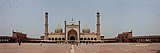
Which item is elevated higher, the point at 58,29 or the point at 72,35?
the point at 58,29

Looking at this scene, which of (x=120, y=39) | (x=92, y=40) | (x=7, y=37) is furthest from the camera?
(x=120, y=39)

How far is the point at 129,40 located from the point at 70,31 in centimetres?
1792

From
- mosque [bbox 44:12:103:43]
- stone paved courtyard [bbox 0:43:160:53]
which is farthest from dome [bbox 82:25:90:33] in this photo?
stone paved courtyard [bbox 0:43:160:53]

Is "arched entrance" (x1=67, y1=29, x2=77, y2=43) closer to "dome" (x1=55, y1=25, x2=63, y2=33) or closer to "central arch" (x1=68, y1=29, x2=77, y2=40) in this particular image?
"central arch" (x1=68, y1=29, x2=77, y2=40)

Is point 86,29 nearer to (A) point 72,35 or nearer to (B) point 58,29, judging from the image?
(A) point 72,35

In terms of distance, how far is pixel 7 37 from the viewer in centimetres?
7312

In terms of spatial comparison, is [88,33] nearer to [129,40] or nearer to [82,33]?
[82,33]

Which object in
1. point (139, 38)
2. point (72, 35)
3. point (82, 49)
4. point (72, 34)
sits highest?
point (72, 34)

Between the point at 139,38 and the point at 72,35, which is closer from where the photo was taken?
the point at 139,38

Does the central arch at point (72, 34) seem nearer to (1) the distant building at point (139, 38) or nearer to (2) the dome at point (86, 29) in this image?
(2) the dome at point (86, 29)

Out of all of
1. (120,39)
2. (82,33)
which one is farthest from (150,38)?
(82,33)

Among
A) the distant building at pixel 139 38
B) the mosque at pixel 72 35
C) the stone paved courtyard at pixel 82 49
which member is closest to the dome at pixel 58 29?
the mosque at pixel 72 35

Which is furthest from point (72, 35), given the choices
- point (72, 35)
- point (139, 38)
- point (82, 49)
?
point (82, 49)

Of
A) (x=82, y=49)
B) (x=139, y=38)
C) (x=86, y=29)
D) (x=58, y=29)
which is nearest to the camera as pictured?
(x=82, y=49)
